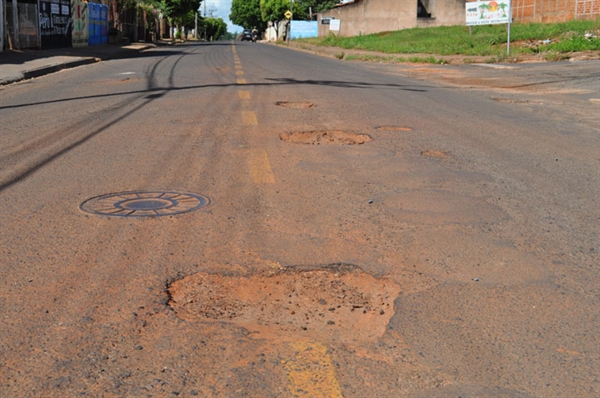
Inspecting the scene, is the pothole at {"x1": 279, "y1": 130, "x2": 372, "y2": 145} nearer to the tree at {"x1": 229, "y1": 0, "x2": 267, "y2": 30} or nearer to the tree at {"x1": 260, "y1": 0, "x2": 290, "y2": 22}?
the tree at {"x1": 260, "y1": 0, "x2": 290, "y2": 22}

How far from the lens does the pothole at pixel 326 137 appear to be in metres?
8.84

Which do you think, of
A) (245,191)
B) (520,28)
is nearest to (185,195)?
(245,191)

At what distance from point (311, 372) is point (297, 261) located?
1.50 metres

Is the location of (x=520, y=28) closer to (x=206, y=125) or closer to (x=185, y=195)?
(x=206, y=125)

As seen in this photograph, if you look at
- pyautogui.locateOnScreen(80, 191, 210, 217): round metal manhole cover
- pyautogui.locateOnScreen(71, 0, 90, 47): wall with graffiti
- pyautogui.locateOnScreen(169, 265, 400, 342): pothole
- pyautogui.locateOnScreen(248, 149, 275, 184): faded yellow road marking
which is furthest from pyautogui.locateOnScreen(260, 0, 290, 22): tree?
pyautogui.locateOnScreen(169, 265, 400, 342): pothole

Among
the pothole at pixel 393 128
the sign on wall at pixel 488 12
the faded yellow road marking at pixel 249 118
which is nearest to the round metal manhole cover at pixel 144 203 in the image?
the faded yellow road marking at pixel 249 118

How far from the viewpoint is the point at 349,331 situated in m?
3.60

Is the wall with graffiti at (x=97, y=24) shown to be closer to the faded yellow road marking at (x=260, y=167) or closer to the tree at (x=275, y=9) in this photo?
the faded yellow road marking at (x=260, y=167)

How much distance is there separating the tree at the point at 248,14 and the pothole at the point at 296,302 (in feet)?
427

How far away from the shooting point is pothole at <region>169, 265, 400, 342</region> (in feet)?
11.9

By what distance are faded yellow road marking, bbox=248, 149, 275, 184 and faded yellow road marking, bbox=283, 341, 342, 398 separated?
3.49 meters

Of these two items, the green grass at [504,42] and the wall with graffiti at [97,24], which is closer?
the green grass at [504,42]

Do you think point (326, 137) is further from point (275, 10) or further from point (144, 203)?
point (275, 10)

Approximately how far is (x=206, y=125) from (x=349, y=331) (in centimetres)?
672
